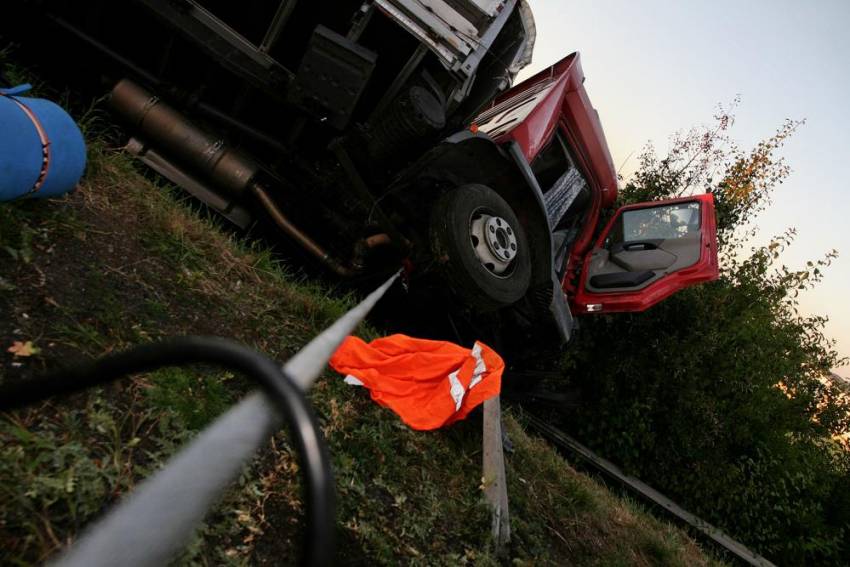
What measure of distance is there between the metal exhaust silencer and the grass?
0.31 metres

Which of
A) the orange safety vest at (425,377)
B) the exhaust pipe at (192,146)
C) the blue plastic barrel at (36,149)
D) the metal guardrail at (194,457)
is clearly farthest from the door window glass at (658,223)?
the metal guardrail at (194,457)

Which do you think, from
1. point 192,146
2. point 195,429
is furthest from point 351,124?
point 195,429

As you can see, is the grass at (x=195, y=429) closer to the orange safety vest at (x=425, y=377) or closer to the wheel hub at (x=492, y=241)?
the orange safety vest at (x=425, y=377)

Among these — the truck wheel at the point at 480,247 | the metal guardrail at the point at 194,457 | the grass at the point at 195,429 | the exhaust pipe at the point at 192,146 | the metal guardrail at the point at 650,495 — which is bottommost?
the metal guardrail at the point at 650,495

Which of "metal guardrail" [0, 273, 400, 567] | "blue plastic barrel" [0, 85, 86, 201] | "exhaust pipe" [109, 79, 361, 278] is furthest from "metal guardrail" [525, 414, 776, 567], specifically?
"metal guardrail" [0, 273, 400, 567]

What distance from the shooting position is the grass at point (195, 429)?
1357mm

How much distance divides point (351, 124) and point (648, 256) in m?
3.13

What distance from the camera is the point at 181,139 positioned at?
3287 millimetres

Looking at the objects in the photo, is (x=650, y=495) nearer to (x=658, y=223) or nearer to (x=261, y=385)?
(x=658, y=223)

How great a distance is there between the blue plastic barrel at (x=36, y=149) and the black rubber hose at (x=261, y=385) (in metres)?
1.52

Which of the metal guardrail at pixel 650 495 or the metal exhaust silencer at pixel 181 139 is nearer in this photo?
the metal exhaust silencer at pixel 181 139

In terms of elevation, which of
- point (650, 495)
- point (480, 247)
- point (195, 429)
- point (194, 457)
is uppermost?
point (480, 247)

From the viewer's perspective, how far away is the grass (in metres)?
1.36

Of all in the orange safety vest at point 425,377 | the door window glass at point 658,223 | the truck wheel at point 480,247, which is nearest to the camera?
the orange safety vest at point 425,377
